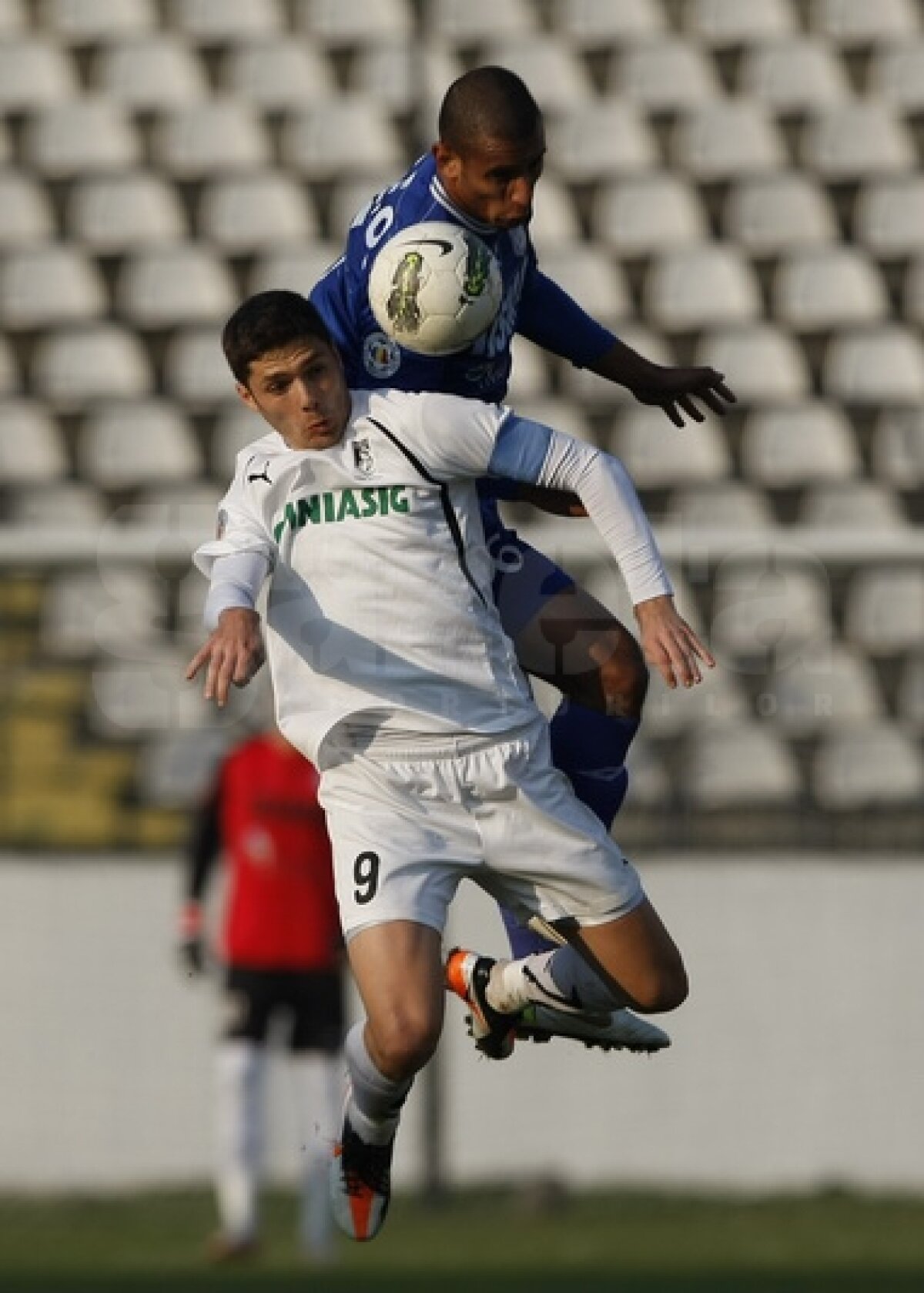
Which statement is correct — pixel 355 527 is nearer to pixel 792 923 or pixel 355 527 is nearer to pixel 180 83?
pixel 792 923

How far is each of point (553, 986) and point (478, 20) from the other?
9.35 m

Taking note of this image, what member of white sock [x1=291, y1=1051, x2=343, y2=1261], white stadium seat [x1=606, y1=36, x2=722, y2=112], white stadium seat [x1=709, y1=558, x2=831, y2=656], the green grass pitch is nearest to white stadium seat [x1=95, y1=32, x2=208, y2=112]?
white stadium seat [x1=606, y1=36, x2=722, y2=112]

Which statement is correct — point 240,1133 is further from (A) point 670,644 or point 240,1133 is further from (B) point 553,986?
(A) point 670,644

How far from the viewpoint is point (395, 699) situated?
530 centimetres

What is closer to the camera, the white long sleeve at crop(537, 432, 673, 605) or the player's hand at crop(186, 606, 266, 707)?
the player's hand at crop(186, 606, 266, 707)

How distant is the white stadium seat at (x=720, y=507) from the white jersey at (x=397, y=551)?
6.44m

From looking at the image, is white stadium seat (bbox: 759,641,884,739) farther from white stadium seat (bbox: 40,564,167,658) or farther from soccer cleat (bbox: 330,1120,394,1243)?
soccer cleat (bbox: 330,1120,394,1243)

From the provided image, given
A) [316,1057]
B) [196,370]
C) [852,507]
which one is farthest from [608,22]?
[316,1057]

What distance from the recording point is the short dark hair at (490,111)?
492 centimetres

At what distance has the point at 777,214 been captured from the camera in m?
13.3

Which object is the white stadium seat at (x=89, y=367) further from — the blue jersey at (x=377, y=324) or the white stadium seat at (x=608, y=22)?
the blue jersey at (x=377, y=324)

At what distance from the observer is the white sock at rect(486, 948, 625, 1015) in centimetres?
550

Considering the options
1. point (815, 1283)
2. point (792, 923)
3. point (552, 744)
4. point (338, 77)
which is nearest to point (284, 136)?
point (338, 77)

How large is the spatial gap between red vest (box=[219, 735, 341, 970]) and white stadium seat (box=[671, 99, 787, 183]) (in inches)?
184
